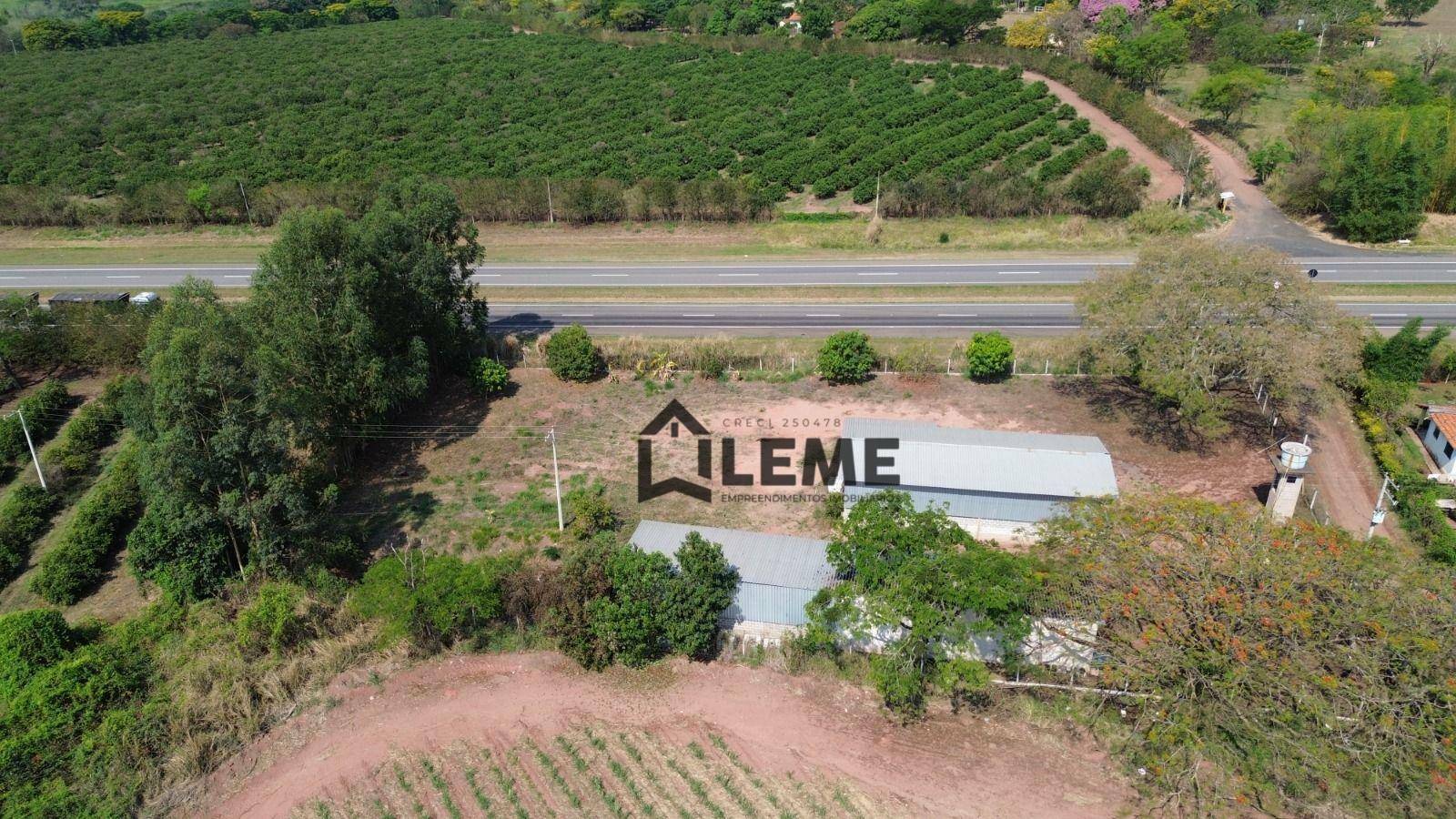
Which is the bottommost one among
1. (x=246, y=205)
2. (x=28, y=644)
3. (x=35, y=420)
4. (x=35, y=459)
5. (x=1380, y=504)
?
(x=28, y=644)

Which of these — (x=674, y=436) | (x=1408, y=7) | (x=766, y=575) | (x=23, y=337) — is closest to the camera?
(x=766, y=575)

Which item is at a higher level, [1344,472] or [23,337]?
[23,337]

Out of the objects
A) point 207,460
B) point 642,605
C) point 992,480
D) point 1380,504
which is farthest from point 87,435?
point 1380,504

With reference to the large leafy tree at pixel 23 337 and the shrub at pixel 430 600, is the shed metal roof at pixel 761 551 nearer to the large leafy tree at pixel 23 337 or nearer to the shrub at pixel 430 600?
the shrub at pixel 430 600

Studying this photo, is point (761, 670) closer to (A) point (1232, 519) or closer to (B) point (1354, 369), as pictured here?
(A) point (1232, 519)

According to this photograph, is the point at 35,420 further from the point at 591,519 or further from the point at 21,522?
the point at 591,519

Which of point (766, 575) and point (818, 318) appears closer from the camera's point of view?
point (766, 575)

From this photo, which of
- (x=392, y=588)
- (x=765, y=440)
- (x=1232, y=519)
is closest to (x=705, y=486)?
(x=765, y=440)
